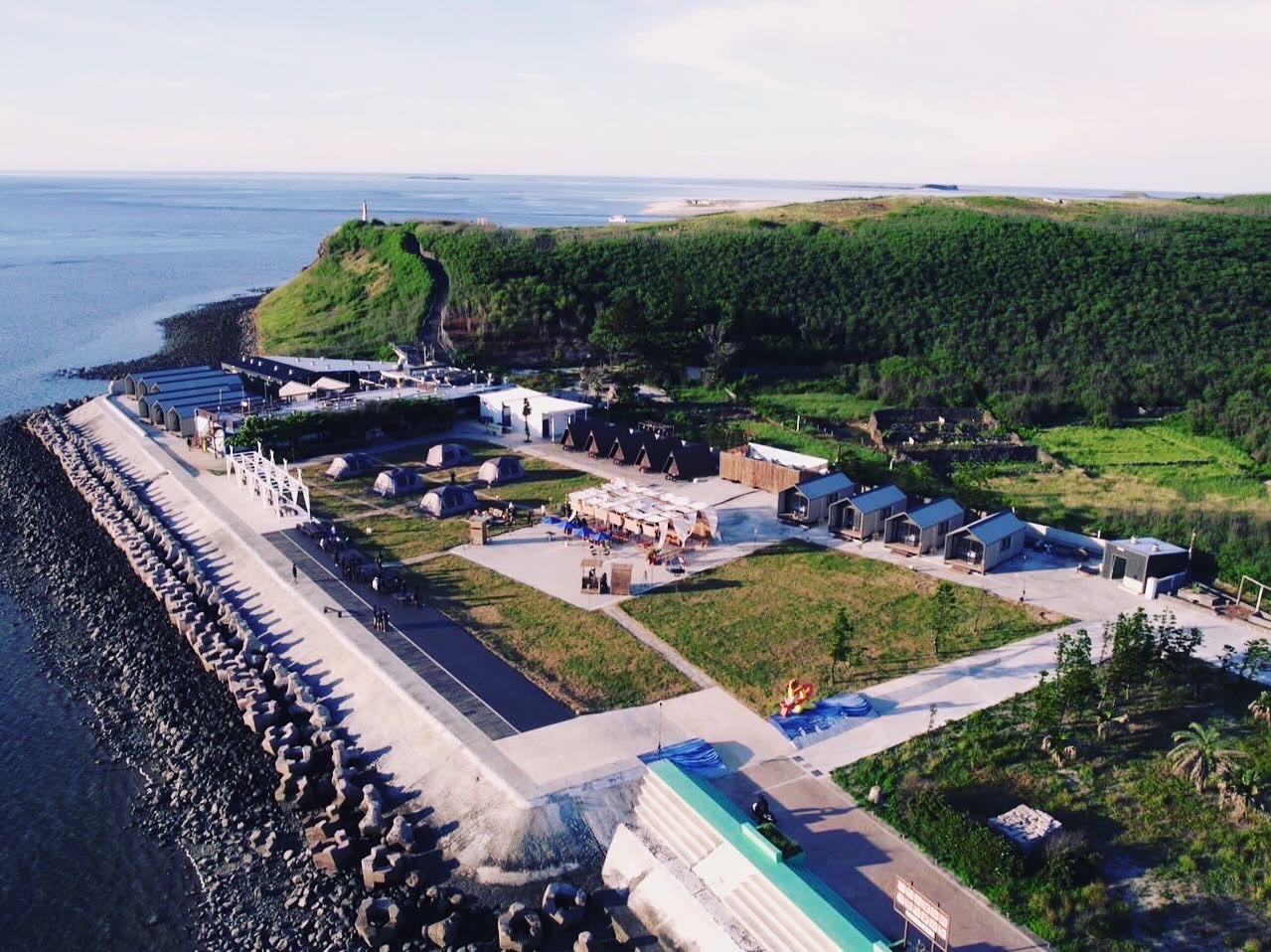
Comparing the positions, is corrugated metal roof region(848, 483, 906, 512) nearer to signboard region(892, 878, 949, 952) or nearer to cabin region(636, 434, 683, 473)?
cabin region(636, 434, 683, 473)

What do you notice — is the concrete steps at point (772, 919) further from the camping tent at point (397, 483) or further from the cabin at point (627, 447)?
the cabin at point (627, 447)

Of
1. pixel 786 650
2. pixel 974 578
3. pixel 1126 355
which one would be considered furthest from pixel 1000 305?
pixel 786 650

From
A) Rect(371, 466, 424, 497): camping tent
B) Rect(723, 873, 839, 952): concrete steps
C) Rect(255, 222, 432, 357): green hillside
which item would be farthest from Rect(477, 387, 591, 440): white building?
Rect(723, 873, 839, 952): concrete steps

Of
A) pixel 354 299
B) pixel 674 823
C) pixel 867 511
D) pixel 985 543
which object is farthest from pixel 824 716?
pixel 354 299

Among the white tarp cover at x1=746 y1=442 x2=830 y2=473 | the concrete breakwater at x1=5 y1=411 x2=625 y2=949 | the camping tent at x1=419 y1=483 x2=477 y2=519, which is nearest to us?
the concrete breakwater at x1=5 y1=411 x2=625 y2=949

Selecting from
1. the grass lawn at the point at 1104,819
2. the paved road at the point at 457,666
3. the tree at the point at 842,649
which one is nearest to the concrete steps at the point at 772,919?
the grass lawn at the point at 1104,819

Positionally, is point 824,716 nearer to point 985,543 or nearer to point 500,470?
point 985,543

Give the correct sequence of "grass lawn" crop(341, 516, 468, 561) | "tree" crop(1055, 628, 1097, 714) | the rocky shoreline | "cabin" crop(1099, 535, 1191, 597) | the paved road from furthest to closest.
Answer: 1. the rocky shoreline
2. "grass lawn" crop(341, 516, 468, 561)
3. "cabin" crop(1099, 535, 1191, 597)
4. the paved road
5. "tree" crop(1055, 628, 1097, 714)
